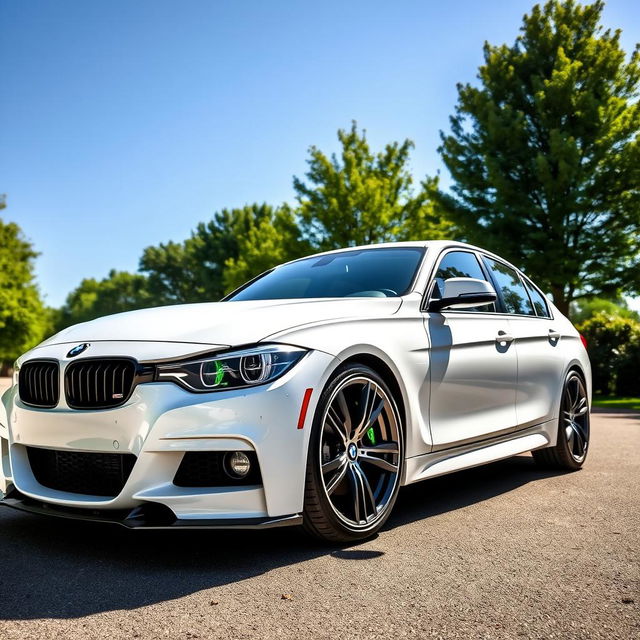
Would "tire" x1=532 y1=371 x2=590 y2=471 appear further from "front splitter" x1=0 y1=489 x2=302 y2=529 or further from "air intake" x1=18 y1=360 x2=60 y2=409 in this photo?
"air intake" x1=18 y1=360 x2=60 y2=409

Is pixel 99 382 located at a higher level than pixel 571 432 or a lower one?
higher

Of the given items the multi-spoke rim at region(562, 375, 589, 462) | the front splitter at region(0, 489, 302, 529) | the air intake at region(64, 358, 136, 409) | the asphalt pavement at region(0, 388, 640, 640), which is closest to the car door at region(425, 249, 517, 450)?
the asphalt pavement at region(0, 388, 640, 640)

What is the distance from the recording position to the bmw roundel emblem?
3.52 meters

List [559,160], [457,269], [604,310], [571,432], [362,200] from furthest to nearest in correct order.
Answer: [604,310]
[362,200]
[559,160]
[571,432]
[457,269]

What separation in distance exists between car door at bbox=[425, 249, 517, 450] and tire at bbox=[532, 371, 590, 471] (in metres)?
1.00

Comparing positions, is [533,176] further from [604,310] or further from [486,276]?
[604,310]

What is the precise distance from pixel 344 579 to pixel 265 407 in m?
0.80

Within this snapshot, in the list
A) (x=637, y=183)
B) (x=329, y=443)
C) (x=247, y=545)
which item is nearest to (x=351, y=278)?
(x=329, y=443)

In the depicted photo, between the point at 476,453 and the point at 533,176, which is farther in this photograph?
the point at 533,176

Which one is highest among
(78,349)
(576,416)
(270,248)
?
(270,248)

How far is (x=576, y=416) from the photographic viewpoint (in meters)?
6.20

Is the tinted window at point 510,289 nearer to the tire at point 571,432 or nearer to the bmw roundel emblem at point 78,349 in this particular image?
the tire at point 571,432

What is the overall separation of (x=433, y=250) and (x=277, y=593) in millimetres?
2649

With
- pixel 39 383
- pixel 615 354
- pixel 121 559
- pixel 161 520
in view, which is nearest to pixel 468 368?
pixel 161 520
